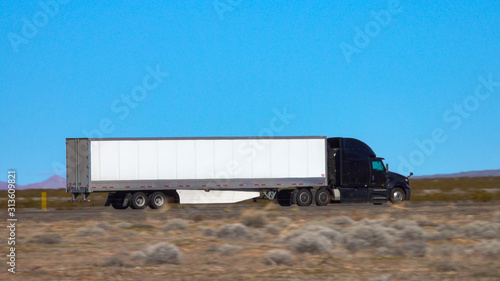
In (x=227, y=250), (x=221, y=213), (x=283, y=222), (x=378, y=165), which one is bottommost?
(x=221, y=213)

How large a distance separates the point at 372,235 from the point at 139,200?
18.8 m

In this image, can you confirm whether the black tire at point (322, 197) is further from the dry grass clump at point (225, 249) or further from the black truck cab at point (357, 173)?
the dry grass clump at point (225, 249)

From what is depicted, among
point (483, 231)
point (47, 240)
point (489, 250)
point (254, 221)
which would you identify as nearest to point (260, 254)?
point (489, 250)

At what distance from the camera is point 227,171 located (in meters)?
31.4

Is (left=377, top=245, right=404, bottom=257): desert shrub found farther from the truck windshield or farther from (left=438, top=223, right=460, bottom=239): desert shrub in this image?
the truck windshield

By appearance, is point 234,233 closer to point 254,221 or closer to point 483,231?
point 254,221

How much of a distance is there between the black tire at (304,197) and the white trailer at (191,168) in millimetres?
455

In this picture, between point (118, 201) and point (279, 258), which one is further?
point (118, 201)

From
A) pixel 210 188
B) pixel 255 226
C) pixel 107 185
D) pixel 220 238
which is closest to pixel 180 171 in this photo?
pixel 210 188

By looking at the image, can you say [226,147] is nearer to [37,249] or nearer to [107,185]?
[107,185]

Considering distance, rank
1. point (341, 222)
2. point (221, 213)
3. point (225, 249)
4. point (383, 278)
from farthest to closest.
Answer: point (221, 213)
point (341, 222)
point (225, 249)
point (383, 278)

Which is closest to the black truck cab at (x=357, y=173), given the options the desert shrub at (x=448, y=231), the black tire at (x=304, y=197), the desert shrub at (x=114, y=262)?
the black tire at (x=304, y=197)

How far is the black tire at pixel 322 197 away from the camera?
31984 millimetres

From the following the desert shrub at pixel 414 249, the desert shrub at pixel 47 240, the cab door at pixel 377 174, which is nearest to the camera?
the desert shrub at pixel 414 249
